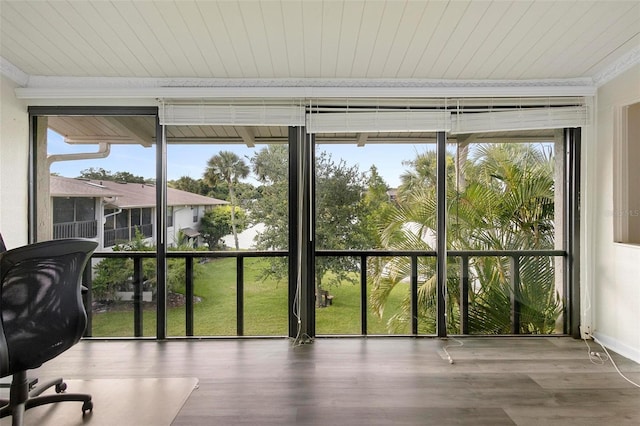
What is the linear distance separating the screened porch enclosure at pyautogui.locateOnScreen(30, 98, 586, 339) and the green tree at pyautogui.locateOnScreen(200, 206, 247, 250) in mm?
36

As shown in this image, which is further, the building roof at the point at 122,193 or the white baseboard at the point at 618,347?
the building roof at the point at 122,193

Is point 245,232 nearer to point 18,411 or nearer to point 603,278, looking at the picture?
point 18,411

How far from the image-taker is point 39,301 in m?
1.69

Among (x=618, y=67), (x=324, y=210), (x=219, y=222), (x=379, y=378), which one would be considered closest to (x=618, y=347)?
(x=379, y=378)

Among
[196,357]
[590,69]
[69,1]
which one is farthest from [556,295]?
[69,1]

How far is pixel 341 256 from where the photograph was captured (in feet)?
9.77

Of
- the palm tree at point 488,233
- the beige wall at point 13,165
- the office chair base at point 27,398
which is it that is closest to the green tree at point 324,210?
the palm tree at point 488,233

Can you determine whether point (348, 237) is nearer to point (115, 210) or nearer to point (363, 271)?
point (363, 271)

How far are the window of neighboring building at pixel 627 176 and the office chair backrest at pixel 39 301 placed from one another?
3.81 m

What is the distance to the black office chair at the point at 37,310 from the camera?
5.17ft

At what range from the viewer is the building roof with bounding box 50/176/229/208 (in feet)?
9.68

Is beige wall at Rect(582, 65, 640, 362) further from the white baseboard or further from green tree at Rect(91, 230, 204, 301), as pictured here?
green tree at Rect(91, 230, 204, 301)

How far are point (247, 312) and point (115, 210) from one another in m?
1.49

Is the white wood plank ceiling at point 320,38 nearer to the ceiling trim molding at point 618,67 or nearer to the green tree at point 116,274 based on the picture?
the ceiling trim molding at point 618,67
